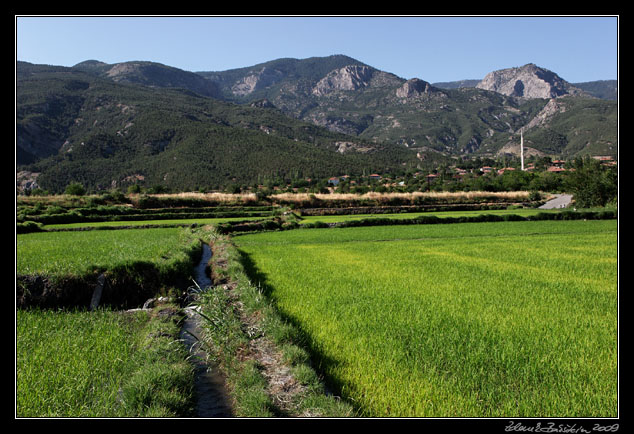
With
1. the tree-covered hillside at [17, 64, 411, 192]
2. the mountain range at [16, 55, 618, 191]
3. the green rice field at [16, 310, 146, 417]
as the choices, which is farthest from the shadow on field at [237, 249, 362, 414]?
the tree-covered hillside at [17, 64, 411, 192]

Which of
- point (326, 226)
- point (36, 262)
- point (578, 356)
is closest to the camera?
point (578, 356)

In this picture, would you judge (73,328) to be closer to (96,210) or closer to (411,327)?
(411,327)

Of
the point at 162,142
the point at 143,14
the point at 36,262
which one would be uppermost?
the point at 162,142

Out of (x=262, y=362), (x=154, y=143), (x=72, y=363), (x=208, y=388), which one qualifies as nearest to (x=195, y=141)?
(x=154, y=143)

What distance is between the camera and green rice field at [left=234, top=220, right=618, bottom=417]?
401cm

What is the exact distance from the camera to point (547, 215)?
3784 centimetres

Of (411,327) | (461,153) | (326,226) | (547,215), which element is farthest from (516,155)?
(411,327)

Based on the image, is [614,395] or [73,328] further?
[73,328]

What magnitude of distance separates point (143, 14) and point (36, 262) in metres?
11.0

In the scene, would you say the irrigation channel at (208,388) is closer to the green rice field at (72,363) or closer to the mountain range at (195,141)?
the green rice field at (72,363)

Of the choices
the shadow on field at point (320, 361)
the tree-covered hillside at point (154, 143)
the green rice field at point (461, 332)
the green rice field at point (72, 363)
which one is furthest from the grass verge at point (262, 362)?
the tree-covered hillside at point (154, 143)

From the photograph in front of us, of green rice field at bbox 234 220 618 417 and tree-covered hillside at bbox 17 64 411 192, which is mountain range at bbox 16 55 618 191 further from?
green rice field at bbox 234 220 618 417

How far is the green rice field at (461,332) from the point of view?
401 cm

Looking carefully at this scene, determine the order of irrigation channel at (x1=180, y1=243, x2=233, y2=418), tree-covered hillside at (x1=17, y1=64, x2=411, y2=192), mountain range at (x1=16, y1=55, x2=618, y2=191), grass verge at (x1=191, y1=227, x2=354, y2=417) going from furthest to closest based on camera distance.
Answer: mountain range at (x1=16, y1=55, x2=618, y2=191)
tree-covered hillside at (x1=17, y1=64, x2=411, y2=192)
irrigation channel at (x1=180, y1=243, x2=233, y2=418)
grass verge at (x1=191, y1=227, x2=354, y2=417)
